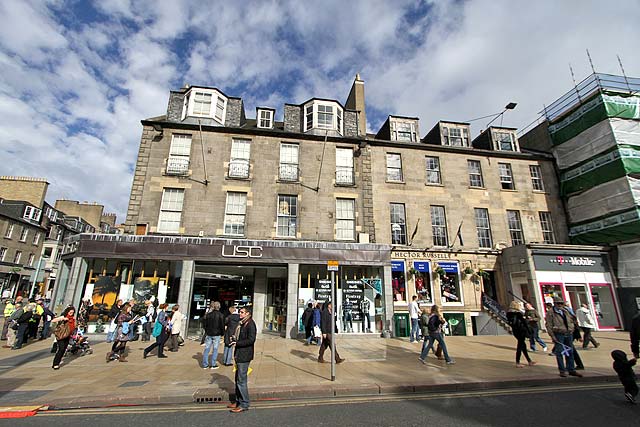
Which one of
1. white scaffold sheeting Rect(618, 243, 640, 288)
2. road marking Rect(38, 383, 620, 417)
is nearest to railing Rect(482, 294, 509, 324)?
white scaffold sheeting Rect(618, 243, 640, 288)

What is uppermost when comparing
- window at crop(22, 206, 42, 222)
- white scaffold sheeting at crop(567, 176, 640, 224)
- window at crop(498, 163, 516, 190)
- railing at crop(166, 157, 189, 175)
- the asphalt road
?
window at crop(22, 206, 42, 222)

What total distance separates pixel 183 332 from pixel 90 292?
4.78m

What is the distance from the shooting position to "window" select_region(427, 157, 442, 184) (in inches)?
752

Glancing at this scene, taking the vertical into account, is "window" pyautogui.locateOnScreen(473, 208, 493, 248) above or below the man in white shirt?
above

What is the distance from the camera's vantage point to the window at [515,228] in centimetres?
1878

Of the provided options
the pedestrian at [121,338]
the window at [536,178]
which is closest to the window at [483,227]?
the window at [536,178]

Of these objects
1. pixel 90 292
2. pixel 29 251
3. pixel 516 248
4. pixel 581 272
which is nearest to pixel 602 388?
pixel 516 248

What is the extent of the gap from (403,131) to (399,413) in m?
17.9

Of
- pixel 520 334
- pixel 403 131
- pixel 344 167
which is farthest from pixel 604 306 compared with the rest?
pixel 344 167

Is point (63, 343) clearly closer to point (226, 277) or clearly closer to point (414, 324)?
point (226, 277)

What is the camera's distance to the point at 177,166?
16.0 metres

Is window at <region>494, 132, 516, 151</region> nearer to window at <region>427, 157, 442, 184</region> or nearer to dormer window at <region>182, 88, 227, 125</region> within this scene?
window at <region>427, 157, 442, 184</region>

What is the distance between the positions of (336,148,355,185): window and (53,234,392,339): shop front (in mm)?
4048

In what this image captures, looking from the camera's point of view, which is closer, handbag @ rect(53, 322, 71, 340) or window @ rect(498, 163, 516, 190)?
handbag @ rect(53, 322, 71, 340)
